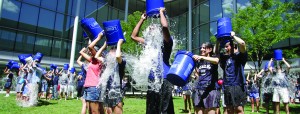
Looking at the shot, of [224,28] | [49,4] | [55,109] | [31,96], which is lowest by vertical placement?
[55,109]

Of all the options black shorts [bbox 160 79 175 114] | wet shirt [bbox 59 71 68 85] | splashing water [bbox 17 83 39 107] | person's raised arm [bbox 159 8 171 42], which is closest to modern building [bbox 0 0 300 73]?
wet shirt [bbox 59 71 68 85]

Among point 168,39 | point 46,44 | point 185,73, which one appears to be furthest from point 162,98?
point 46,44

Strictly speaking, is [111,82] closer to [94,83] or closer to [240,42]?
[94,83]

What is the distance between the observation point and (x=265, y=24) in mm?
14234

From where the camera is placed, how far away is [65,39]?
26688mm

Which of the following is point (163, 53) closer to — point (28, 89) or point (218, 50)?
point (218, 50)

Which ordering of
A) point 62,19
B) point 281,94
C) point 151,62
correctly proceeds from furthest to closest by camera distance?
point 62,19
point 281,94
point 151,62

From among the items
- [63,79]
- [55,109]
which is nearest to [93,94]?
[55,109]

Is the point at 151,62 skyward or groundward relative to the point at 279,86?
skyward

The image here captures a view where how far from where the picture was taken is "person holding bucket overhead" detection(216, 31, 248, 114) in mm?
4434

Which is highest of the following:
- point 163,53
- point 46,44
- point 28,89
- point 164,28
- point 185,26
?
point 185,26

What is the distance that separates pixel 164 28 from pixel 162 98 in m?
0.86

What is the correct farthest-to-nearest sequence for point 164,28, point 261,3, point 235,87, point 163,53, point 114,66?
point 261,3 → point 235,87 → point 114,66 → point 163,53 → point 164,28

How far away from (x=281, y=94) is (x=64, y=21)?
24165 millimetres
